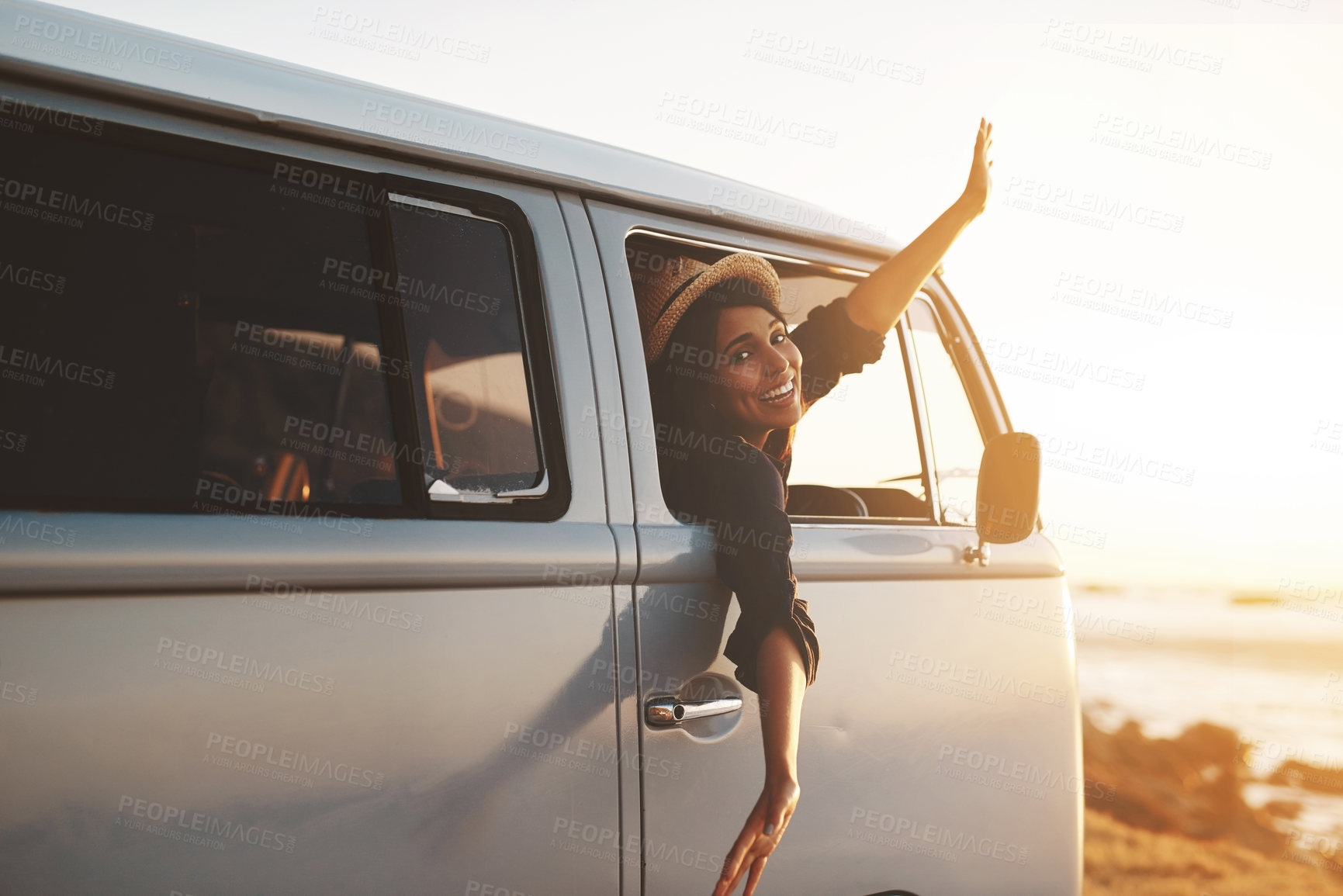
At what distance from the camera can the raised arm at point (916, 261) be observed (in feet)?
7.89

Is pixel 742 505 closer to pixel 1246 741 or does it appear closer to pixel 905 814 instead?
pixel 905 814

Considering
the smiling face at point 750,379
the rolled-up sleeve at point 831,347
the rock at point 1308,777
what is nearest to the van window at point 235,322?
the smiling face at point 750,379

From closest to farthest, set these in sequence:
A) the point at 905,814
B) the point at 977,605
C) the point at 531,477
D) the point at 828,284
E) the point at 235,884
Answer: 1. the point at 235,884
2. the point at 531,477
3. the point at 905,814
4. the point at 977,605
5. the point at 828,284

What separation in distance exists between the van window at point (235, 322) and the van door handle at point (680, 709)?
457 mm

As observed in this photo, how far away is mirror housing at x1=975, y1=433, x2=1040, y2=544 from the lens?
7.40 feet

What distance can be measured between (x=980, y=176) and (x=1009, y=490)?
79 centimetres

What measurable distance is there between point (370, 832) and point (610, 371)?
36.4 inches

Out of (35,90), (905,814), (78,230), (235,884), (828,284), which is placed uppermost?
(828,284)

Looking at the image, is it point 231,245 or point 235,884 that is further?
point 231,245

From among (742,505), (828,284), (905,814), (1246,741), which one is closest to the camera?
(742,505)

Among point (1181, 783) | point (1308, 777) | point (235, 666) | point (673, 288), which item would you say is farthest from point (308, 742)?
point (1308, 777)

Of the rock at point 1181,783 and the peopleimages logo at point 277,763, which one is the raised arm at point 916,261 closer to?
the peopleimages logo at point 277,763

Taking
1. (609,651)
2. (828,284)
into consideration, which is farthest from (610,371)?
(828,284)

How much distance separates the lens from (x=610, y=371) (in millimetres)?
1910
